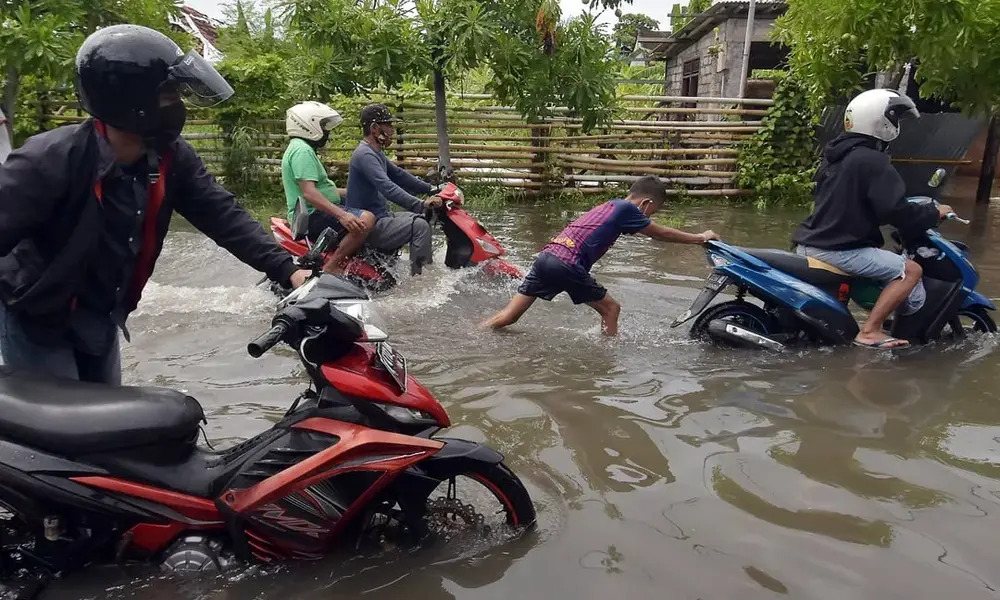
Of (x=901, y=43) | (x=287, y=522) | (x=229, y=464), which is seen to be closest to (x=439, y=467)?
(x=287, y=522)

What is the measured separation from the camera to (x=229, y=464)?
2.61 meters

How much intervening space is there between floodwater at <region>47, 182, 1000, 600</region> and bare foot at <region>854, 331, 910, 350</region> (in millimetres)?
95

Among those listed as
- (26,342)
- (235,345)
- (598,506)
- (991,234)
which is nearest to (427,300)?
(235,345)

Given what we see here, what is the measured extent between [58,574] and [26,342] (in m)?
0.77

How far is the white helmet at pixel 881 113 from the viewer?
16.0 feet

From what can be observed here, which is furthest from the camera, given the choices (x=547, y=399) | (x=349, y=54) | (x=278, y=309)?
(x=349, y=54)

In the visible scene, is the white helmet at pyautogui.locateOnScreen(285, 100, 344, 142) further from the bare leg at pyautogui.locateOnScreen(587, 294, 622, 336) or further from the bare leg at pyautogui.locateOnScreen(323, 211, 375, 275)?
the bare leg at pyautogui.locateOnScreen(587, 294, 622, 336)

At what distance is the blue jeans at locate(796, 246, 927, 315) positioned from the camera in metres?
4.97

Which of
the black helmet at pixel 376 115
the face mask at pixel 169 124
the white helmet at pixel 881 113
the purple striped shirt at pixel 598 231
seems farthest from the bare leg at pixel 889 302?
the face mask at pixel 169 124

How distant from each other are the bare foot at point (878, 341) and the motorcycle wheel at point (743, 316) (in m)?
0.54

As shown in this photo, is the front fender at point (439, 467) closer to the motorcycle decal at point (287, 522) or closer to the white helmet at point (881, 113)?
the motorcycle decal at point (287, 522)

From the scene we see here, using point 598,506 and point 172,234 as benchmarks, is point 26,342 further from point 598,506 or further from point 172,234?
→ point 172,234

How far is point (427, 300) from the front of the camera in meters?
6.37

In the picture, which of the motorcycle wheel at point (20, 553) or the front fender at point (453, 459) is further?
the front fender at point (453, 459)
